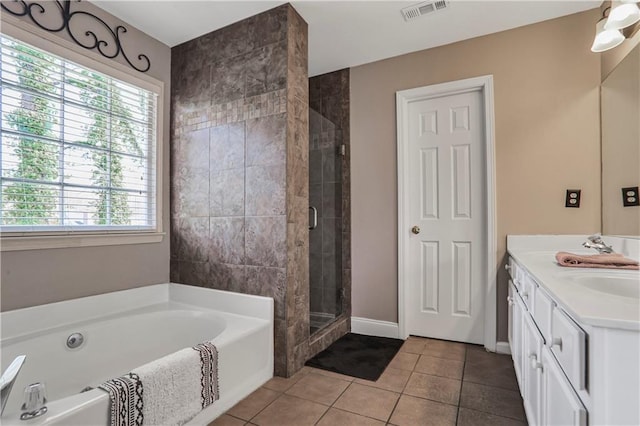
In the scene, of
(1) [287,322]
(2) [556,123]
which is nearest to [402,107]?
(2) [556,123]

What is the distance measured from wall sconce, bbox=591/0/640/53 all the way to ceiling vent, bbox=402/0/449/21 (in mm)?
889

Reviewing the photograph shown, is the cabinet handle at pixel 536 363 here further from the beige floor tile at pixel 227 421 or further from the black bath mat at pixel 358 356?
the beige floor tile at pixel 227 421

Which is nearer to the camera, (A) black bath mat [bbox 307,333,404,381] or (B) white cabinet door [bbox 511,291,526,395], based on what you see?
(B) white cabinet door [bbox 511,291,526,395]

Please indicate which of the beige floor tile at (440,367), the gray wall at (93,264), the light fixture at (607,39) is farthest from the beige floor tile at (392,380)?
the light fixture at (607,39)

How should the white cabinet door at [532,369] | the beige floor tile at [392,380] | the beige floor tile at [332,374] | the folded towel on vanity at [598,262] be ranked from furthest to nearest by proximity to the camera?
the beige floor tile at [332,374], the beige floor tile at [392,380], the folded towel on vanity at [598,262], the white cabinet door at [532,369]

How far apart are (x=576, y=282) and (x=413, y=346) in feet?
5.03

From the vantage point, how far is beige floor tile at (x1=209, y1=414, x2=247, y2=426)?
1.60 meters

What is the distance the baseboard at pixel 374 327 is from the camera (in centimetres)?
275

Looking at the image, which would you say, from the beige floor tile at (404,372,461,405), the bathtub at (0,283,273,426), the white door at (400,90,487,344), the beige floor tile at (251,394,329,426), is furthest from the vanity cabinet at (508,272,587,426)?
the bathtub at (0,283,273,426)

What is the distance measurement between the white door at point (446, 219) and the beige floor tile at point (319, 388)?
1012 mm

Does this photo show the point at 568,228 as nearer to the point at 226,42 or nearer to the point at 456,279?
the point at 456,279

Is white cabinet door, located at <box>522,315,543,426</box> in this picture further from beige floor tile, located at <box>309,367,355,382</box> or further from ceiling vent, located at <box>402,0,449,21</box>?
ceiling vent, located at <box>402,0,449,21</box>

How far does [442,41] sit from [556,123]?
1.04 meters

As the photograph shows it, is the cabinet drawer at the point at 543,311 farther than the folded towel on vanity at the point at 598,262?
No
